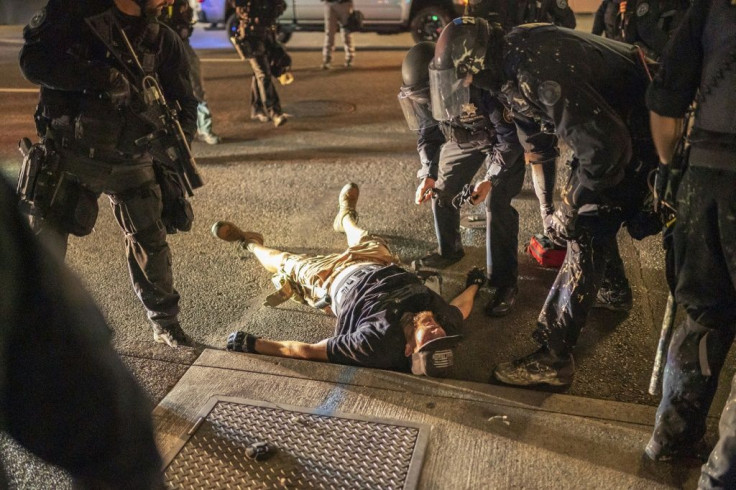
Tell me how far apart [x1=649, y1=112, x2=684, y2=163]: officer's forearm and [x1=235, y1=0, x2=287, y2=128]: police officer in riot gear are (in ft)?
18.9

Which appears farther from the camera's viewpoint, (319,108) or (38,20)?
(319,108)

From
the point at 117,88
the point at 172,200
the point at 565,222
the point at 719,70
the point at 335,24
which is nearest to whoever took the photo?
the point at 719,70

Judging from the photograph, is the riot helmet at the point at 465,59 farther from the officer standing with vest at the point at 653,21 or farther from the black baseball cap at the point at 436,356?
the officer standing with vest at the point at 653,21

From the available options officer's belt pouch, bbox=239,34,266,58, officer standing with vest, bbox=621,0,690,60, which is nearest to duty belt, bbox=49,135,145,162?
officer standing with vest, bbox=621,0,690,60

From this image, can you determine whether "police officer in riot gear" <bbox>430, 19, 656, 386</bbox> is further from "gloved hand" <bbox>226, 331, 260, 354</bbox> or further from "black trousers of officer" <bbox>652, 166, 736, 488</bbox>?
"gloved hand" <bbox>226, 331, 260, 354</bbox>

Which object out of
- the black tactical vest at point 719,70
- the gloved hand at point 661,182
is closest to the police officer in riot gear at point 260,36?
the gloved hand at point 661,182

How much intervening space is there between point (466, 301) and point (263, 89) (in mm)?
4871

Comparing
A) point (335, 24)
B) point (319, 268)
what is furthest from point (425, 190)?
point (335, 24)

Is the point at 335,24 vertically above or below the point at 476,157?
below

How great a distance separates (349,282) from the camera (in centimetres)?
382

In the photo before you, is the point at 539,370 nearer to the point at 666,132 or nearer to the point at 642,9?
the point at 666,132

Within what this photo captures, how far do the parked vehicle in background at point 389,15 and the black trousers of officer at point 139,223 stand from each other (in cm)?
983

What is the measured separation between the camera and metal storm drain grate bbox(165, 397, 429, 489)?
2689 mm

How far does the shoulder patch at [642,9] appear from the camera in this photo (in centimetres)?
567
